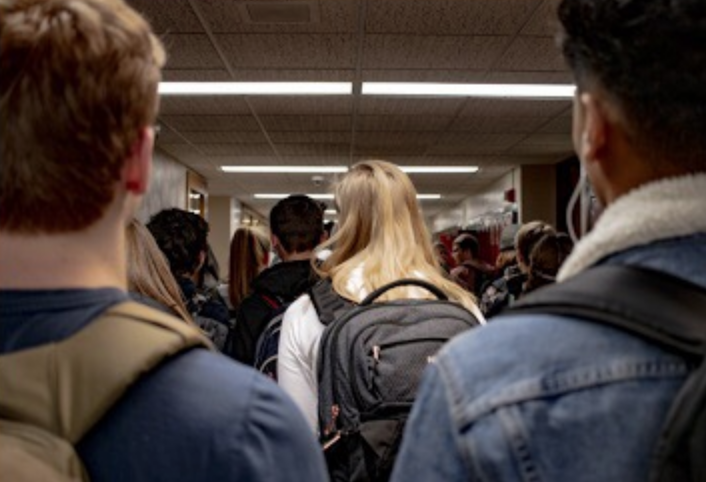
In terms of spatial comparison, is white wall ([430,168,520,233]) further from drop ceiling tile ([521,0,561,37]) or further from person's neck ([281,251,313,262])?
person's neck ([281,251,313,262])

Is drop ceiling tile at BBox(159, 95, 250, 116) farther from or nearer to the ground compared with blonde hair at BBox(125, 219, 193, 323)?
farther from the ground

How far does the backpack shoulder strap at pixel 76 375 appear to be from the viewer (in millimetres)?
679

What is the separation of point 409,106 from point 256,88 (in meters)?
1.38

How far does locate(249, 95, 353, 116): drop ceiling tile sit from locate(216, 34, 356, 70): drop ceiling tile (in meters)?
0.91

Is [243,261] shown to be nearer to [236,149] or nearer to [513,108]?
[513,108]

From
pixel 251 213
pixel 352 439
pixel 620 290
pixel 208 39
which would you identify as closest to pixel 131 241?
pixel 352 439

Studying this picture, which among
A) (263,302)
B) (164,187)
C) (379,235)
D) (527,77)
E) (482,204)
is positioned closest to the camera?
(379,235)

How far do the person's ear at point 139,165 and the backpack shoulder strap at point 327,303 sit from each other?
1.09 meters

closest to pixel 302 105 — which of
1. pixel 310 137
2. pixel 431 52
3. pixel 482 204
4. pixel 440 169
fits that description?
pixel 310 137

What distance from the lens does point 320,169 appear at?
1063cm

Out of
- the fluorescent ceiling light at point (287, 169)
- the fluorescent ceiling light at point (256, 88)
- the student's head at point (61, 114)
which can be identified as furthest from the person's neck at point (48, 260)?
the fluorescent ceiling light at point (287, 169)

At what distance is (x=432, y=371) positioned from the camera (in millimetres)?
807

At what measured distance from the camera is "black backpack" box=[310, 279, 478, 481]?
5.45 feet

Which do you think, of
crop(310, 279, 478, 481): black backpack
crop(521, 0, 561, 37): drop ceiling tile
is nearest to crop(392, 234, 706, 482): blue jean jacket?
crop(310, 279, 478, 481): black backpack
